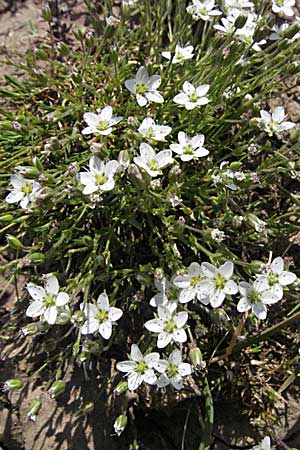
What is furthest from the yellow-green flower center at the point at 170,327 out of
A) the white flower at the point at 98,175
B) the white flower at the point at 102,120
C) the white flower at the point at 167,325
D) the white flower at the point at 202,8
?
the white flower at the point at 202,8

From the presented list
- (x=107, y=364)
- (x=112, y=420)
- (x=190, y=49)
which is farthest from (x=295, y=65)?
(x=112, y=420)

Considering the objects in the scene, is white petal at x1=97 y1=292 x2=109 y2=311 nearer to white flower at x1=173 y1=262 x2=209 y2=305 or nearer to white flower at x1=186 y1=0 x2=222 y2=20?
white flower at x1=173 y1=262 x2=209 y2=305

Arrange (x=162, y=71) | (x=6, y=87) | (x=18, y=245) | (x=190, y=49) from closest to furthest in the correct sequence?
(x=18, y=245) < (x=190, y=49) < (x=162, y=71) < (x=6, y=87)

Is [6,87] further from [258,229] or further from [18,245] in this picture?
[258,229]

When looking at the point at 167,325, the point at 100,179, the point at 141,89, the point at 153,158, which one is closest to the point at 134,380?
Result: the point at 167,325

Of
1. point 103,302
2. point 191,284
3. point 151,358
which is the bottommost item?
point 151,358

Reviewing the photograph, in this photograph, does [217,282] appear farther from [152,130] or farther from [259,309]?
[152,130]

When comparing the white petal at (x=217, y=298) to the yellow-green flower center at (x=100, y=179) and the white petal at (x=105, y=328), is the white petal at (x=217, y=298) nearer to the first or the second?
the white petal at (x=105, y=328)
